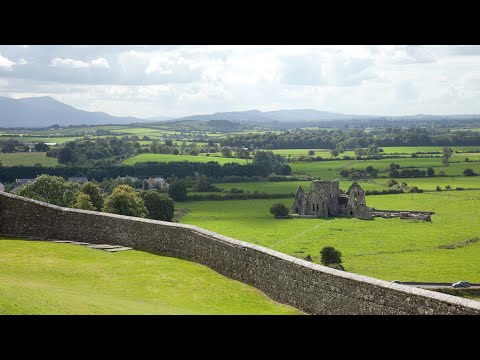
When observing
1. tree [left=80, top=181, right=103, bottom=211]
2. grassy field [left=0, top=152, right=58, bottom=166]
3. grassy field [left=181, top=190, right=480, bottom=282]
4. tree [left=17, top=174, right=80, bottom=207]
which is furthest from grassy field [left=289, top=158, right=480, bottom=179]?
tree [left=17, top=174, right=80, bottom=207]

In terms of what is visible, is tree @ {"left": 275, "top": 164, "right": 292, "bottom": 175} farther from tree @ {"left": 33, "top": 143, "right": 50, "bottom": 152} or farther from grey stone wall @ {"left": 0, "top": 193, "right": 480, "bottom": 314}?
grey stone wall @ {"left": 0, "top": 193, "right": 480, "bottom": 314}

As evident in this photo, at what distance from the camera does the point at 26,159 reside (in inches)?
3794

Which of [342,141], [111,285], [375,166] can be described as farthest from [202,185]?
[342,141]

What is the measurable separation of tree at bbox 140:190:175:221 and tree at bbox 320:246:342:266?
13750 millimetres

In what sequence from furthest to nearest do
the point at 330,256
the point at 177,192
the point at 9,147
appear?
the point at 9,147 → the point at 177,192 → the point at 330,256

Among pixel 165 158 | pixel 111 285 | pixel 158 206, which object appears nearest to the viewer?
pixel 111 285

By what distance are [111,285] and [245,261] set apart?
251 centimetres

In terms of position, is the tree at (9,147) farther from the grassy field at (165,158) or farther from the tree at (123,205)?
the tree at (123,205)

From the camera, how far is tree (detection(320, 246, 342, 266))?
49966 millimetres

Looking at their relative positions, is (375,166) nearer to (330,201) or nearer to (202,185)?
(330,201)

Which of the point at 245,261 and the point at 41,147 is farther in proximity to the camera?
the point at 41,147
